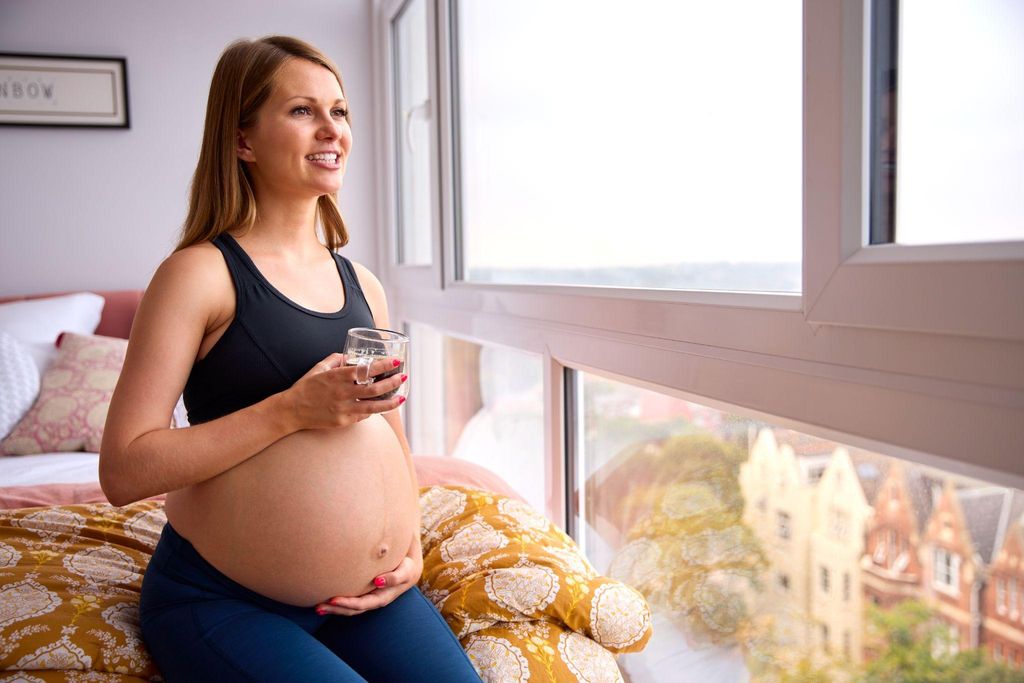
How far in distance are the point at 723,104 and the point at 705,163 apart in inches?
4.0

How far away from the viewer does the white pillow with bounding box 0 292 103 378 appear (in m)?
2.87

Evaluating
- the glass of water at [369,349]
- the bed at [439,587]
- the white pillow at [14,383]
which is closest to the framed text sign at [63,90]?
the white pillow at [14,383]

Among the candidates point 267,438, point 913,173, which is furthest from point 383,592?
point 913,173

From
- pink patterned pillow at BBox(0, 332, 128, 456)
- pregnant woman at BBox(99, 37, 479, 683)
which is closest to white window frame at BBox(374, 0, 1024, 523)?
pregnant woman at BBox(99, 37, 479, 683)

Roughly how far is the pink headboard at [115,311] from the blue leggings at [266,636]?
2.17m

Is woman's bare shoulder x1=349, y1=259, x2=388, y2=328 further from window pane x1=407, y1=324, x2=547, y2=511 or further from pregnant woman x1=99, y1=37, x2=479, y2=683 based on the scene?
window pane x1=407, y1=324, x2=547, y2=511

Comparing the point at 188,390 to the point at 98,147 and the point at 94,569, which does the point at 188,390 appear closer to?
the point at 94,569

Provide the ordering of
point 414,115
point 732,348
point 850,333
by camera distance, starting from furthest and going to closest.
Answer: point 414,115 < point 732,348 < point 850,333

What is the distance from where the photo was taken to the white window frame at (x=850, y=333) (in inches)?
30.5

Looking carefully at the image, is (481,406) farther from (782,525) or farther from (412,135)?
(782,525)

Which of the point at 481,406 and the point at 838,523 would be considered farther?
the point at 481,406

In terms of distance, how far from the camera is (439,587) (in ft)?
4.63

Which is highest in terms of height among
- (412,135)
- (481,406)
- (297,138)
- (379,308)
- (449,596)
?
(412,135)

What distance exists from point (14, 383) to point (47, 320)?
1.38 ft
